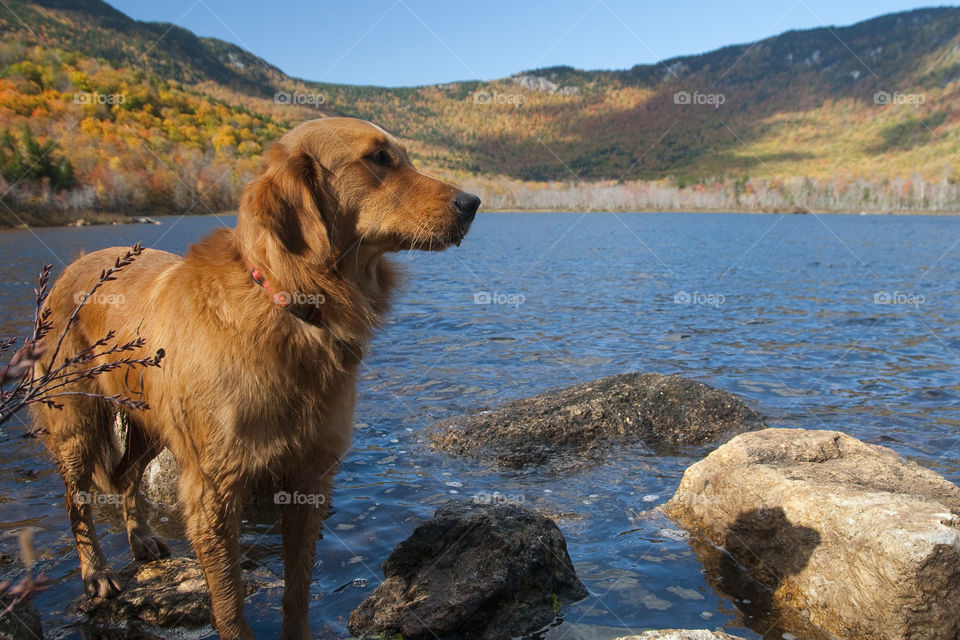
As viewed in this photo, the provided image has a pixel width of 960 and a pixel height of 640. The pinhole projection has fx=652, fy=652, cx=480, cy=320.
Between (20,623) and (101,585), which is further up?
(20,623)

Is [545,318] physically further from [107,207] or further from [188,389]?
[107,207]

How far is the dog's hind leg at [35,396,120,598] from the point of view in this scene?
A: 16.5 feet

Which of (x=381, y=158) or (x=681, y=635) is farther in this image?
(x=381, y=158)

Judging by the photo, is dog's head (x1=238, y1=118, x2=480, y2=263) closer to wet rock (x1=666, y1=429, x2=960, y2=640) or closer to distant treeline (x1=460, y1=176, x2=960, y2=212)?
wet rock (x1=666, y1=429, x2=960, y2=640)

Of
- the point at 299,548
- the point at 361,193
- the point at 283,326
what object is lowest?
the point at 299,548

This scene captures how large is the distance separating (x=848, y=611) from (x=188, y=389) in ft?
16.1

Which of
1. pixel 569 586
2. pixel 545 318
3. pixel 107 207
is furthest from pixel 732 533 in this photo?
pixel 107 207

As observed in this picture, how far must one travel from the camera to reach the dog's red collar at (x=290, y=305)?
376 centimetres

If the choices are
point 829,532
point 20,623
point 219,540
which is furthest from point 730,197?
point 20,623

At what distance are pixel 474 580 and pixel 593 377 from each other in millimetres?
8873

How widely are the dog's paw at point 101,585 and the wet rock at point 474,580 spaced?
1.87 metres

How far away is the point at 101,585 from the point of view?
5055 millimetres

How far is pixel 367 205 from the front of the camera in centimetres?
411

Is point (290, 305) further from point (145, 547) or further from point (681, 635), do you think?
point (145, 547)
